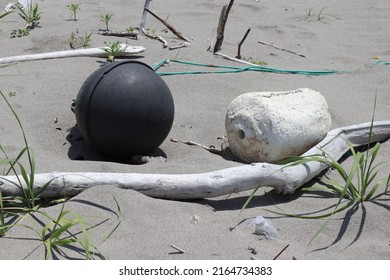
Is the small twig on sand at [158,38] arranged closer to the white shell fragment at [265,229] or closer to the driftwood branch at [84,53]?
the driftwood branch at [84,53]

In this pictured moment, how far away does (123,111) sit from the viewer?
4.24 meters

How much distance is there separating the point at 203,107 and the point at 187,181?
5.75 ft

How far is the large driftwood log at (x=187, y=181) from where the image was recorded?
11.9ft

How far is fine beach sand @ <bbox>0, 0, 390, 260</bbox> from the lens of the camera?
3330mm

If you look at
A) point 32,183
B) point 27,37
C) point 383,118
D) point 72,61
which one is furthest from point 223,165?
point 27,37

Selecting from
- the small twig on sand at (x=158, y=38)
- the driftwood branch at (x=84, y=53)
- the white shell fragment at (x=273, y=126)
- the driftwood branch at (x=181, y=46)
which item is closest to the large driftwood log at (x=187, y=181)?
the white shell fragment at (x=273, y=126)

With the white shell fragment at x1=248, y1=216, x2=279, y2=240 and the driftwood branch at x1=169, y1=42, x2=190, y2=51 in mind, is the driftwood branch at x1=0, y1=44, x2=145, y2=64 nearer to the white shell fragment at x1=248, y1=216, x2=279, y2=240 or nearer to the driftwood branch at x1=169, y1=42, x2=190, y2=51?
the driftwood branch at x1=169, y1=42, x2=190, y2=51

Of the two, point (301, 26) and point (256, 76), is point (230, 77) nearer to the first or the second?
point (256, 76)

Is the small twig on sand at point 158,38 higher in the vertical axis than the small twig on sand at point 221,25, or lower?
lower

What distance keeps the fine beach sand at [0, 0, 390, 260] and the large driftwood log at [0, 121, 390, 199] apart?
0.22 ft

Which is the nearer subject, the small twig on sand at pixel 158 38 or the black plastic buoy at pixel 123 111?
the black plastic buoy at pixel 123 111

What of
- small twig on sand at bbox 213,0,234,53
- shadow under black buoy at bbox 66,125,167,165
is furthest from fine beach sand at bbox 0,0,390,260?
small twig on sand at bbox 213,0,234,53

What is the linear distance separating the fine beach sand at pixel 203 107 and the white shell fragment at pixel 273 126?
0.71 ft

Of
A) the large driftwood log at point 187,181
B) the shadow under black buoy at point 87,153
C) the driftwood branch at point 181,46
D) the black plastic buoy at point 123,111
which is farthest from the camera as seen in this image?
the driftwood branch at point 181,46
